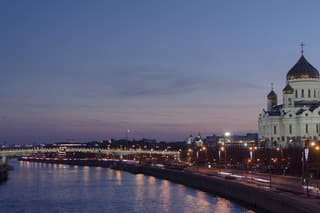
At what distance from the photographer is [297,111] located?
8044 cm

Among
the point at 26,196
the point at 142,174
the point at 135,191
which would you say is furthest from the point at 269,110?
the point at 26,196

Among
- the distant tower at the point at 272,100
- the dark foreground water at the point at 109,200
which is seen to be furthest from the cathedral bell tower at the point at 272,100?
the dark foreground water at the point at 109,200

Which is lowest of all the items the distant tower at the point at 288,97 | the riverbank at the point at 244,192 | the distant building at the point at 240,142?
the riverbank at the point at 244,192

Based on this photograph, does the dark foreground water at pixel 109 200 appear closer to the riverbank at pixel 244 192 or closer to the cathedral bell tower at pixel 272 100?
the riverbank at pixel 244 192

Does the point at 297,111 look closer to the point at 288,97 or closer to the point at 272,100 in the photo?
the point at 288,97

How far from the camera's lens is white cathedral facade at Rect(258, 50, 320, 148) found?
78.9m

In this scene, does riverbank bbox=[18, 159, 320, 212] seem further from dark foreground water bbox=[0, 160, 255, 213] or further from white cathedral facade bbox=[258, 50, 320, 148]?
white cathedral facade bbox=[258, 50, 320, 148]

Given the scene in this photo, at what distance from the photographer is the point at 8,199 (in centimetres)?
4628

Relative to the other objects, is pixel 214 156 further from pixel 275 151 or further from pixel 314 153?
pixel 314 153

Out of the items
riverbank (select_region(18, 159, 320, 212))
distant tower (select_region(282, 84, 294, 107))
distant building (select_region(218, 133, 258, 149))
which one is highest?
distant tower (select_region(282, 84, 294, 107))

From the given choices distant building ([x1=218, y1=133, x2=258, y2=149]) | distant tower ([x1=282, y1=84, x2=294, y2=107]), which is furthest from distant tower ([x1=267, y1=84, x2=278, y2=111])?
distant tower ([x1=282, y1=84, x2=294, y2=107])

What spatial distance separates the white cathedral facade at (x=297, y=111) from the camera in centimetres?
7888

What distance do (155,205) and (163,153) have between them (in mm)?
99088

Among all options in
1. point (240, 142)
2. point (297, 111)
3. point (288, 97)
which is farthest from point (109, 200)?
point (240, 142)
